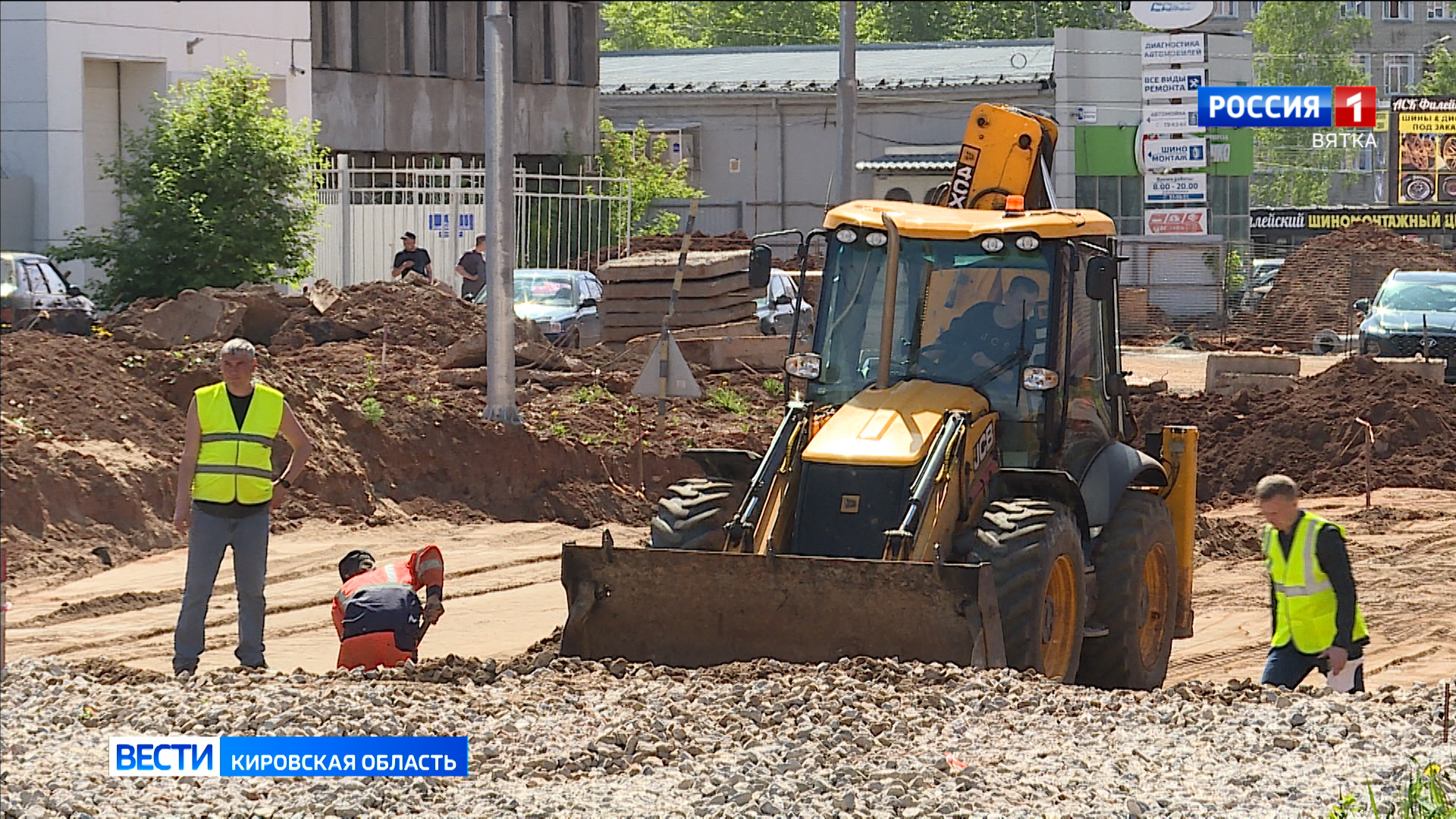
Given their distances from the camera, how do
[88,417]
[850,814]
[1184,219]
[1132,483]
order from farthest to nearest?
[1184,219] → [88,417] → [1132,483] → [850,814]

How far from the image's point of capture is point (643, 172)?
46.1 metres

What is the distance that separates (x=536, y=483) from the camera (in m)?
18.3

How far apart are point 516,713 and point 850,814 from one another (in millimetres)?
1995

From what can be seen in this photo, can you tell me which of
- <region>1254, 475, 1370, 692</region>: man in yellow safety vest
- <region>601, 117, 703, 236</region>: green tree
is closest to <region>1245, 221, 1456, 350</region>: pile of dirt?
<region>601, 117, 703, 236</region>: green tree

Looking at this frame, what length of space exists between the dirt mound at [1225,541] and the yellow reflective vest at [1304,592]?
688cm

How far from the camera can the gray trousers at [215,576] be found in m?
10.3

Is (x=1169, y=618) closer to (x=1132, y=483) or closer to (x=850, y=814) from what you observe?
(x=1132, y=483)

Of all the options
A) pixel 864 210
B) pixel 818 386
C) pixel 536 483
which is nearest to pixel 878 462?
pixel 818 386

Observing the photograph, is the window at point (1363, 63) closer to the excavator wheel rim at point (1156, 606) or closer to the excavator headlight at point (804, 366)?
the excavator wheel rim at point (1156, 606)

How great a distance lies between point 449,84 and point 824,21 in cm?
2956

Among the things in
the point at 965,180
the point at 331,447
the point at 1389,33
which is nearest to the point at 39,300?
the point at 331,447

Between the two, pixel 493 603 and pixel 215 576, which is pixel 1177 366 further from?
pixel 215 576

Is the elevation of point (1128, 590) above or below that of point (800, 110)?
below

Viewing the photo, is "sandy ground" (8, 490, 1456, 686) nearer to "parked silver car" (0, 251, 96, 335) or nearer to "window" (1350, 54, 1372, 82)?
"parked silver car" (0, 251, 96, 335)
